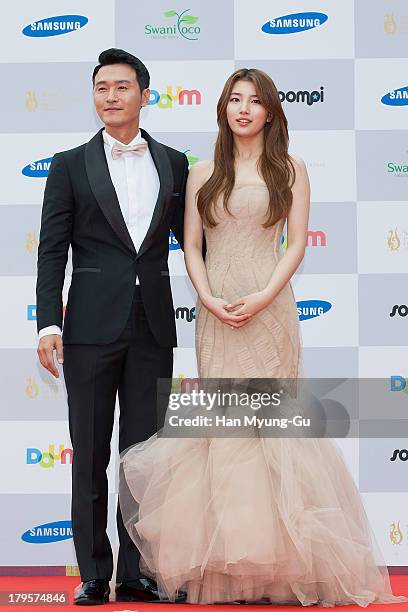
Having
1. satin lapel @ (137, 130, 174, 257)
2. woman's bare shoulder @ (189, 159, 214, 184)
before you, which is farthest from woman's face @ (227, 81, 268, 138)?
satin lapel @ (137, 130, 174, 257)

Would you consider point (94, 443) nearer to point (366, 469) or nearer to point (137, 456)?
point (137, 456)

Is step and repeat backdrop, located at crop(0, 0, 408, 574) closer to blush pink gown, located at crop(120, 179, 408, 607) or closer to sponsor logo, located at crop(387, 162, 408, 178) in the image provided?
sponsor logo, located at crop(387, 162, 408, 178)

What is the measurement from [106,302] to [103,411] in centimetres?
34

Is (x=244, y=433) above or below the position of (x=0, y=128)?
below

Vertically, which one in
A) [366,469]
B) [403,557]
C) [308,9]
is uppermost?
[308,9]

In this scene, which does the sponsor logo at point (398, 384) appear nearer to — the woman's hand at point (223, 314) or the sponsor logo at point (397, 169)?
the sponsor logo at point (397, 169)

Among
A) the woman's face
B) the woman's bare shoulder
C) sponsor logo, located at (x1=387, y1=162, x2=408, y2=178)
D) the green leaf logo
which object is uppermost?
the green leaf logo

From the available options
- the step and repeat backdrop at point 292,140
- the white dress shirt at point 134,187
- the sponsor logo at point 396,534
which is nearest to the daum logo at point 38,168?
the step and repeat backdrop at point 292,140

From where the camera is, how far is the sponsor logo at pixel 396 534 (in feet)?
14.0

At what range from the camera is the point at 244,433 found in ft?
10.7

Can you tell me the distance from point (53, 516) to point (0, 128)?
158 centimetres

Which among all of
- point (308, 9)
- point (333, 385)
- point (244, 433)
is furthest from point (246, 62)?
point (244, 433)

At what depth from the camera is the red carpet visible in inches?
124

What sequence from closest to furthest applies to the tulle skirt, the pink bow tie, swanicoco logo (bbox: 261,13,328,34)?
the tulle skirt, the pink bow tie, swanicoco logo (bbox: 261,13,328,34)
